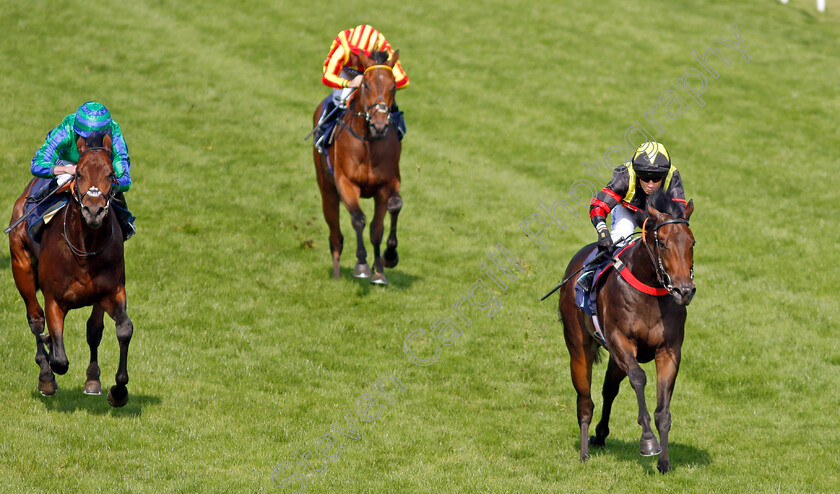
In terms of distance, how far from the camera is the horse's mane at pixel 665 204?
313 inches

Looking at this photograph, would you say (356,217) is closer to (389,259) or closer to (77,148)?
(389,259)

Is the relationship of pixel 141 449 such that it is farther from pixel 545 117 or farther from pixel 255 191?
pixel 545 117

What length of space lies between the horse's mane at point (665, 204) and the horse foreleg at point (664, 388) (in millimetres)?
1432

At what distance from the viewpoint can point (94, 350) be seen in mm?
10164

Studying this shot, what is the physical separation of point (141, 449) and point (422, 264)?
8.30 metres

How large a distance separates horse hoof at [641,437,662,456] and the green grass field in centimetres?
54

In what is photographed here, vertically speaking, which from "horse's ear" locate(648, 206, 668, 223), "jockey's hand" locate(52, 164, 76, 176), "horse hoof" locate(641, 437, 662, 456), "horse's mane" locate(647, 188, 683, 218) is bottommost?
"horse hoof" locate(641, 437, 662, 456)

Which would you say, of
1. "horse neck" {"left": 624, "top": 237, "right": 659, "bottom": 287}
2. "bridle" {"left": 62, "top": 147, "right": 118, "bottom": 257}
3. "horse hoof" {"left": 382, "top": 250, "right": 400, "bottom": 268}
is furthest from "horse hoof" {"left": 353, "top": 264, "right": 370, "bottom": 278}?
"horse neck" {"left": 624, "top": 237, "right": 659, "bottom": 287}

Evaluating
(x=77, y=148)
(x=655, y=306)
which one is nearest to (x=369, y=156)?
(x=77, y=148)

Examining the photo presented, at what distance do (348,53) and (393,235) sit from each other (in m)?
3.25

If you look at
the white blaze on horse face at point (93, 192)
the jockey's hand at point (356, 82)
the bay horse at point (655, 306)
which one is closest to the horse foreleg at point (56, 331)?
the white blaze on horse face at point (93, 192)

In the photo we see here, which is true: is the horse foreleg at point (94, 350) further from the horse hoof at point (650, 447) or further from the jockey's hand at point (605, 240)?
the horse hoof at point (650, 447)

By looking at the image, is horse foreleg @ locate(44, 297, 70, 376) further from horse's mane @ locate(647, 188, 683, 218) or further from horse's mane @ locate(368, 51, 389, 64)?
horse's mane @ locate(368, 51, 389, 64)

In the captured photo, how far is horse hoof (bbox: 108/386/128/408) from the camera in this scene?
966 centimetres
